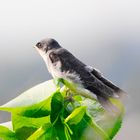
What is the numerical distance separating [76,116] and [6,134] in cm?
10

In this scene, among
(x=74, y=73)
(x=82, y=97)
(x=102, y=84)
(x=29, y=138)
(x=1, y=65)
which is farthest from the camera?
(x=1, y=65)

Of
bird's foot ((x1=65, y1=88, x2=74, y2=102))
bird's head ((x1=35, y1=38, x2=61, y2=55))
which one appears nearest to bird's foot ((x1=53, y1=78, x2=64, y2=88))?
bird's foot ((x1=65, y1=88, x2=74, y2=102))

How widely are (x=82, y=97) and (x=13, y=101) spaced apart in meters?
0.12

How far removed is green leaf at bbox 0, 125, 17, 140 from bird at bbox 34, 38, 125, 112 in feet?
0.42

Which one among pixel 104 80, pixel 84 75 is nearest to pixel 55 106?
pixel 104 80

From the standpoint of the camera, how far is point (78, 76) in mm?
1346

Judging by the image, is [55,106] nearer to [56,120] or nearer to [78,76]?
[56,120]

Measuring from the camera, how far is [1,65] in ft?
34.7

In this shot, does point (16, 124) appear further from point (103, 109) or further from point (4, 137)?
point (103, 109)

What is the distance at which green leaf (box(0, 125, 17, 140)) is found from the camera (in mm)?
966

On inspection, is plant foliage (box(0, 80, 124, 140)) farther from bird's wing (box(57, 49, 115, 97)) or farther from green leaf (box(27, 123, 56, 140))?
bird's wing (box(57, 49, 115, 97))

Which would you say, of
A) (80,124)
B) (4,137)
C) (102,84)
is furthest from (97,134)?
(102,84)

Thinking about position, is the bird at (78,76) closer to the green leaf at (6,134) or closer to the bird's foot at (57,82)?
the bird's foot at (57,82)

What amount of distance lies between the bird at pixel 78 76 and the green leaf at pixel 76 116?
0.15ft
